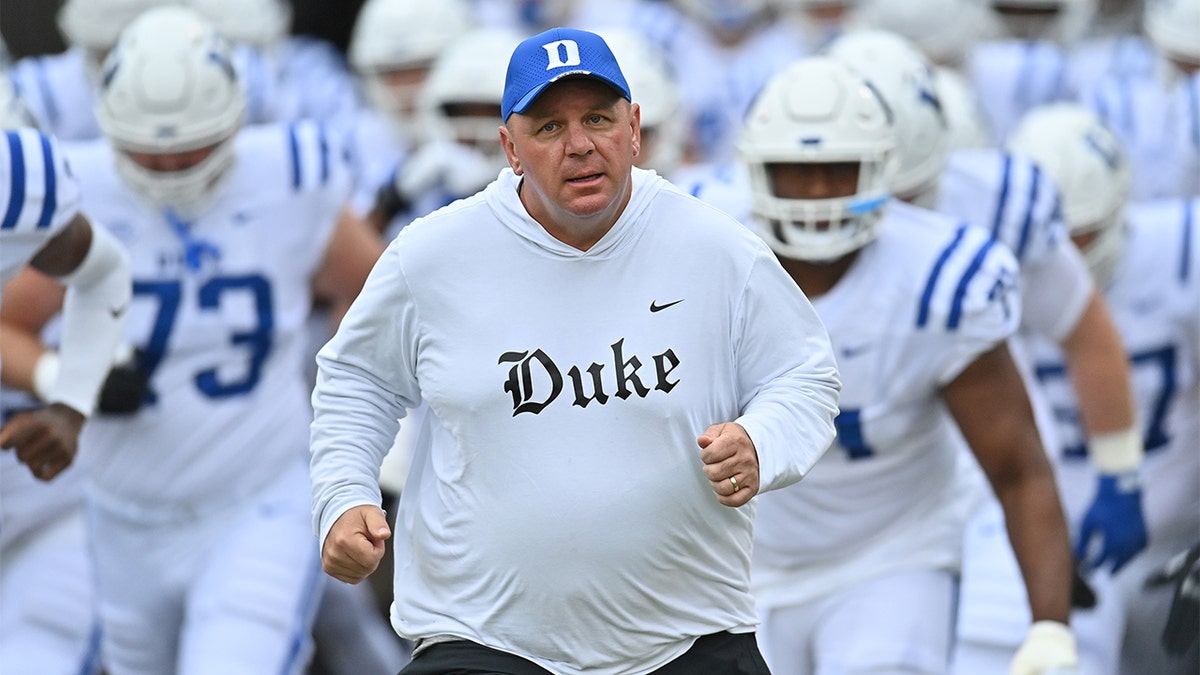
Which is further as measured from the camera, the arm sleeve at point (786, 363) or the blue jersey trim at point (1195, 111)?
the blue jersey trim at point (1195, 111)

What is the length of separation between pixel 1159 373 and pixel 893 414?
68.2 inches

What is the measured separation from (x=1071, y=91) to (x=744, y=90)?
132 cm

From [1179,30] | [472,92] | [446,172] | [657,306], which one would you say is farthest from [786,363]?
[1179,30]

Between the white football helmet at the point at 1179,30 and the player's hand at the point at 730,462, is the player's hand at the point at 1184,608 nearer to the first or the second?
the player's hand at the point at 730,462

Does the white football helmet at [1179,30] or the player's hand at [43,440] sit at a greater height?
the white football helmet at [1179,30]

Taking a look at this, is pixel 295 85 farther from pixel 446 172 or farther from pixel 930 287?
pixel 930 287

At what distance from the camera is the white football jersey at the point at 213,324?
205 inches

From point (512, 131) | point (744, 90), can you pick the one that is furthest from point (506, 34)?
point (512, 131)

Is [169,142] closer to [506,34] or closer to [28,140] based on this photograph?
[28,140]

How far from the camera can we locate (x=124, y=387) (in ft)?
16.8

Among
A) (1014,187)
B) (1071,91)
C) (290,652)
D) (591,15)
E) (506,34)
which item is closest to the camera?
(290,652)

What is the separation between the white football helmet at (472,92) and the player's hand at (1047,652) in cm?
327

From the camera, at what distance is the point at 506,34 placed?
25.0 feet

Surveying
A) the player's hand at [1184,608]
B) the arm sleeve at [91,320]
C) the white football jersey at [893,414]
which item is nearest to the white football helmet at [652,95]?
the white football jersey at [893,414]
